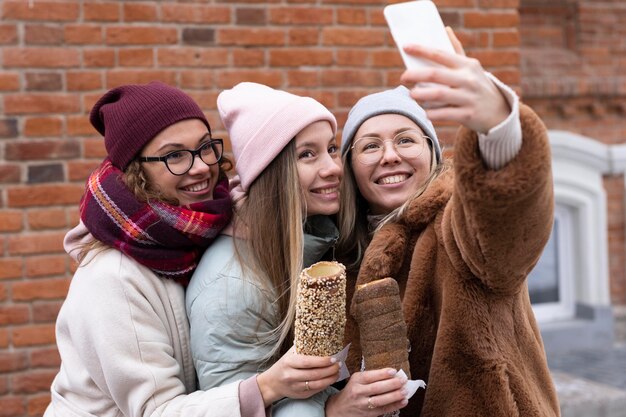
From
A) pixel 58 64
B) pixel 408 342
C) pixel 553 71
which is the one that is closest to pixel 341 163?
pixel 408 342

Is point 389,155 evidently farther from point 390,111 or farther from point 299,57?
point 299,57

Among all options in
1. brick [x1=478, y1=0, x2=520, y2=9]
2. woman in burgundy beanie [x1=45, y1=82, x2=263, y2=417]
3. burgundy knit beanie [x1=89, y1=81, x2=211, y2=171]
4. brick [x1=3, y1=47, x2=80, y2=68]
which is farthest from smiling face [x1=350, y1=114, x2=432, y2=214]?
brick [x1=478, y1=0, x2=520, y2=9]

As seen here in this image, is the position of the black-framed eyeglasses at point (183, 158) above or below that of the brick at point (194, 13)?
below

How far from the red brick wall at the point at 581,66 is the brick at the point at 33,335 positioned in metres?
4.34

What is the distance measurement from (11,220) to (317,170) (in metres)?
Result: 1.91

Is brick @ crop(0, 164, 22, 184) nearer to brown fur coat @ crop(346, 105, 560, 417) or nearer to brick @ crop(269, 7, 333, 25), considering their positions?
brick @ crop(269, 7, 333, 25)

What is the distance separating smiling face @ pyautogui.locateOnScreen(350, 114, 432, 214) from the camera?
2.50 meters

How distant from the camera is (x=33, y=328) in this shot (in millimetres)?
3846

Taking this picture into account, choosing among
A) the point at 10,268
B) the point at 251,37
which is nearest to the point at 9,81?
the point at 10,268

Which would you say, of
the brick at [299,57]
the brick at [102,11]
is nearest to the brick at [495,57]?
the brick at [299,57]

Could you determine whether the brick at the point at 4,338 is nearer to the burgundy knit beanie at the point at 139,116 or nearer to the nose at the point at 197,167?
the burgundy knit beanie at the point at 139,116

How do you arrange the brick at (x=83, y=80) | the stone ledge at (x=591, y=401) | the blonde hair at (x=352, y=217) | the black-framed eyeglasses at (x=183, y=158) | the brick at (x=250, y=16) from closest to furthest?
the black-framed eyeglasses at (x=183, y=158) → the blonde hair at (x=352, y=217) → the brick at (x=83, y=80) → the brick at (x=250, y=16) → the stone ledge at (x=591, y=401)

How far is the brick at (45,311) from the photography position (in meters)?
3.84

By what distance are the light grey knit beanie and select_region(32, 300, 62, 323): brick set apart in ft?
6.03
